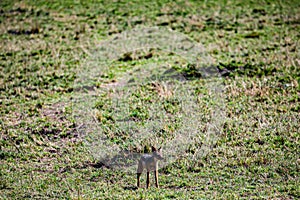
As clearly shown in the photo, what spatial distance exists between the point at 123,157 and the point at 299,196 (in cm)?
501

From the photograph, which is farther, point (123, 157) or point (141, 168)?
point (123, 157)

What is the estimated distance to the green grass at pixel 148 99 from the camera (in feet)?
42.3

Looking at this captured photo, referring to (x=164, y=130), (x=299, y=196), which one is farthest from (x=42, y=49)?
(x=299, y=196)

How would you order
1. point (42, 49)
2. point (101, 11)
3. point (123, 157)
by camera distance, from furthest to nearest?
point (101, 11)
point (42, 49)
point (123, 157)

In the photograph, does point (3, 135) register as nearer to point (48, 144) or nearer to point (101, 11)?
point (48, 144)

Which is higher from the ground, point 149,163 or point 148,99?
point 149,163

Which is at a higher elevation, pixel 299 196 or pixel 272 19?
pixel 272 19

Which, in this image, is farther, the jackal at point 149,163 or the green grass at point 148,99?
the green grass at point 148,99

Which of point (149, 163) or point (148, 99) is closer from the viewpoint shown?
point (149, 163)

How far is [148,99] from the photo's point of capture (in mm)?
18344

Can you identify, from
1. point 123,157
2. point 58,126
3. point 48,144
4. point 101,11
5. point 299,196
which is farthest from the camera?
point 101,11

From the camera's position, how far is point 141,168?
1228 cm

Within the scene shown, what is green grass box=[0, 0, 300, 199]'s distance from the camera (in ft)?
42.3

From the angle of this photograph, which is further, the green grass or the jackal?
the green grass
